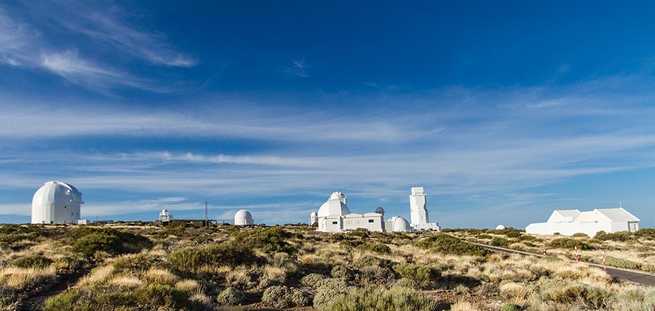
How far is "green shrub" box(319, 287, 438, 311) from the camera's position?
25.3ft

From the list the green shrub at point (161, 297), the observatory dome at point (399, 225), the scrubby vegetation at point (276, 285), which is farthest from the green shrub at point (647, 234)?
the green shrub at point (161, 297)

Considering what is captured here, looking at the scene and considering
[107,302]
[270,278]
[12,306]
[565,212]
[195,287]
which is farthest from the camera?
[565,212]

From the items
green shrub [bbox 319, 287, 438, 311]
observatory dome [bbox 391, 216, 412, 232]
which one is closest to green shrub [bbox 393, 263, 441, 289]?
green shrub [bbox 319, 287, 438, 311]

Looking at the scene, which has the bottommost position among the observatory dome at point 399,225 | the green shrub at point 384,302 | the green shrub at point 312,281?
the observatory dome at point 399,225

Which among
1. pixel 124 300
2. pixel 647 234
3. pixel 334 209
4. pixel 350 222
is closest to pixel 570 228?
pixel 647 234

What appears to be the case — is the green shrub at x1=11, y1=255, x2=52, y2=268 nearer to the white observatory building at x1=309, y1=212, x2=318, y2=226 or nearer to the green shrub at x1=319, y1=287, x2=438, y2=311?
the green shrub at x1=319, y1=287, x2=438, y2=311

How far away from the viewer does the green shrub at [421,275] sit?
13844 millimetres

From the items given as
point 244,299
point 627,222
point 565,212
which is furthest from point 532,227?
point 244,299

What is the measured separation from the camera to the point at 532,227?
6531 cm

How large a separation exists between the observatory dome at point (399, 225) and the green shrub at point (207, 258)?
5517 centimetres

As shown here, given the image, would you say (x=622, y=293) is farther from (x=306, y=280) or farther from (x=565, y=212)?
(x=565, y=212)

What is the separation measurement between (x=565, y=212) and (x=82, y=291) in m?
66.7

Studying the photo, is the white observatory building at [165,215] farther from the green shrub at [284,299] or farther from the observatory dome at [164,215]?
the green shrub at [284,299]

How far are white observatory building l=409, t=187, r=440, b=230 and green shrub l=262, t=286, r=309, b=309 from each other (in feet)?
272
